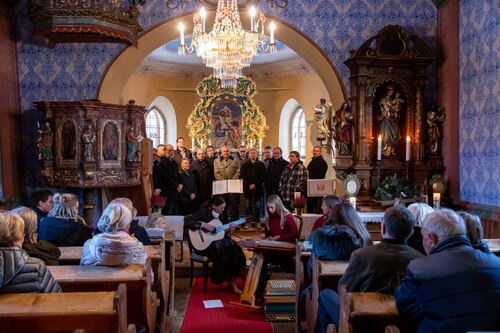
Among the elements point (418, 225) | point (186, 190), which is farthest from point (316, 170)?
point (418, 225)

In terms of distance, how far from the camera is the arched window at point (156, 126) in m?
16.2

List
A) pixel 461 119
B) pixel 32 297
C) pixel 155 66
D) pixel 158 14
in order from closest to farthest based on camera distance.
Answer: pixel 32 297
pixel 461 119
pixel 158 14
pixel 155 66

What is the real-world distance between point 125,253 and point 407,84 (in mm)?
6123

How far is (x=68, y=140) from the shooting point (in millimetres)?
7863

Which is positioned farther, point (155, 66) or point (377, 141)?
point (155, 66)

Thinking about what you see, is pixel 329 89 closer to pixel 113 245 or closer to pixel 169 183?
pixel 169 183

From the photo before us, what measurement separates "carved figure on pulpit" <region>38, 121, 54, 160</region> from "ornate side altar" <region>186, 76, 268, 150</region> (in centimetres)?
757

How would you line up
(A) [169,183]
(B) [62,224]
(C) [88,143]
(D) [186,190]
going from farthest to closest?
1. (D) [186,190]
2. (A) [169,183]
3. (C) [88,143]
4. (B) [62,224]

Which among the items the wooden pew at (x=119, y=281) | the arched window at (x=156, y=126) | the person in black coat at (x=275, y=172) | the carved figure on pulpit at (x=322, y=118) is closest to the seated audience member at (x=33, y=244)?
the wooden pew at (x=119, y=281)

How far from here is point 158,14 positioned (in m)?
8.90

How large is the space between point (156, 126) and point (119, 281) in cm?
1299

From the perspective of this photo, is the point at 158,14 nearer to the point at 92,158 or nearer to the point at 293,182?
the point at 92,158

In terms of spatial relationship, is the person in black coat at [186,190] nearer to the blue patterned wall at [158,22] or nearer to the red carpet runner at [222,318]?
the blue patterned wall at [158,22]

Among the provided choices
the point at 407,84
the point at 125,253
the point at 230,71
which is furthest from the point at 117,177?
the point at 407,84
